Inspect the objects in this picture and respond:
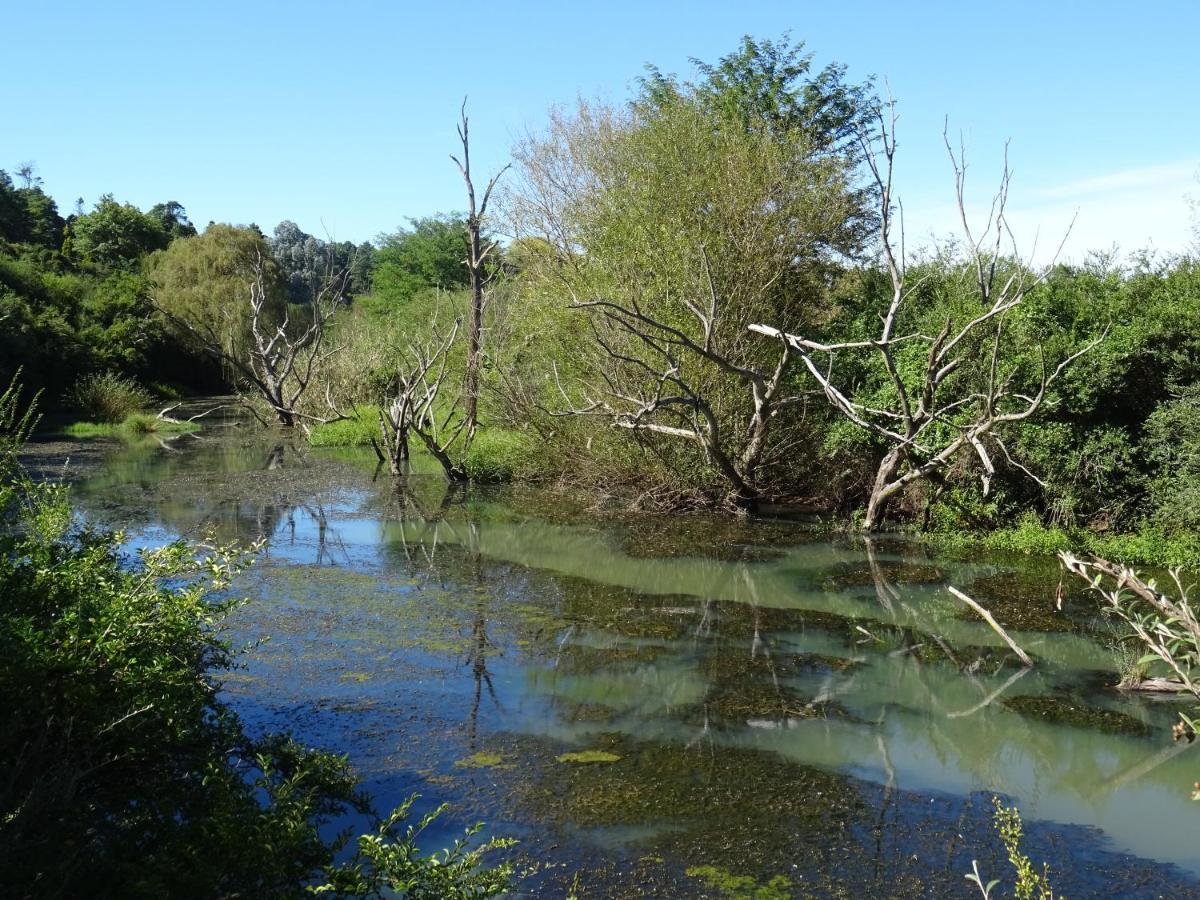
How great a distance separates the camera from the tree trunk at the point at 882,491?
13.4 m

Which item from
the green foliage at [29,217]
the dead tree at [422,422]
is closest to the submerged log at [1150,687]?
the dead tree at [422,422]

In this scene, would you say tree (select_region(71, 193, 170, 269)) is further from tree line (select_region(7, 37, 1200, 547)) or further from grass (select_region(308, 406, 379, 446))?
tree line (select_region(7, 37, 1200, 547))

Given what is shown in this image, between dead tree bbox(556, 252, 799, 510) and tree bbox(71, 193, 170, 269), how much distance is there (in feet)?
112

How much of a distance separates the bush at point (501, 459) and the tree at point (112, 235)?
97.9ft

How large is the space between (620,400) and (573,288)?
1929 mm

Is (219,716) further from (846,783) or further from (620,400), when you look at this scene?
(620,400)

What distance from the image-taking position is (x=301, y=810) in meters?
4.00

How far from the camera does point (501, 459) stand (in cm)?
1855

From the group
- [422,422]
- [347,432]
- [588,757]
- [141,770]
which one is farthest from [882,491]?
[347,432]

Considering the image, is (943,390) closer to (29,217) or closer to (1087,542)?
(1087,542)

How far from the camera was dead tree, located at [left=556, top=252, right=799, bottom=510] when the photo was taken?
13.9m

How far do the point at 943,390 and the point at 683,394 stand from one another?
3.39 meters

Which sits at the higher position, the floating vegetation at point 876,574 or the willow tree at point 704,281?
the willow tree at point 704,281

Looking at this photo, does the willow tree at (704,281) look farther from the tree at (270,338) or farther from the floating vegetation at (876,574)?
the tree at (270,338)
